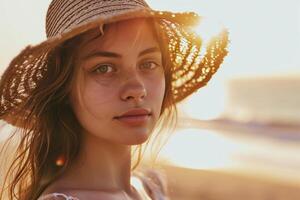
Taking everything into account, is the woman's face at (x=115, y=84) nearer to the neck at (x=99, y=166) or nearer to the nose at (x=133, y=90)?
the nose at (x=133, y=90)

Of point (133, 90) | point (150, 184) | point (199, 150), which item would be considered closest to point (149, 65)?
point (133, 90)

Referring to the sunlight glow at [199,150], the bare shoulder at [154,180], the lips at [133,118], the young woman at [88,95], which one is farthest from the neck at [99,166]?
the sunlight glow at [199,150]

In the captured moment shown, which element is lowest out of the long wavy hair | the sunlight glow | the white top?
the sunlight glow

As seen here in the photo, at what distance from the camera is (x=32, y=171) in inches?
→ 82.5

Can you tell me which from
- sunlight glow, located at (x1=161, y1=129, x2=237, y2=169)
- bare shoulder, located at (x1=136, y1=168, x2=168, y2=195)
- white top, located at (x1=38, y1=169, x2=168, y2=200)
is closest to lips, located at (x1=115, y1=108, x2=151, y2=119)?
white top, located at (x1=38, y1=169, x2=168, y2=200)

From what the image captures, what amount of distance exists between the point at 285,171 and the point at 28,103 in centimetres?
629

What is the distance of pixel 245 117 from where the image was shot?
46.5ft

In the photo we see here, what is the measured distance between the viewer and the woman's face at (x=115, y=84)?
1.81 meters

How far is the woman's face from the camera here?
1811mm

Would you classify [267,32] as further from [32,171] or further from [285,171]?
[32,171]

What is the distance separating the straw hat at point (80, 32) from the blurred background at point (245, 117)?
3.5 inches

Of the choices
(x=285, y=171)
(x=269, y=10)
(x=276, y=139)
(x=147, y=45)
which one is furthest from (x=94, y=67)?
(x=269, y=10)

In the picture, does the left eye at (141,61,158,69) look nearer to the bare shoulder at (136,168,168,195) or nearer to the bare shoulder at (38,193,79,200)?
the bare shoulder at (38,193,79,200)

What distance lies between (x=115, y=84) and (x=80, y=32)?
0.23m
